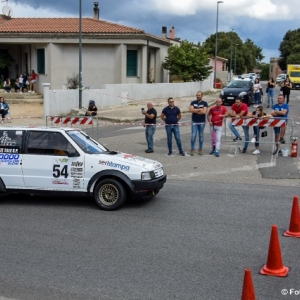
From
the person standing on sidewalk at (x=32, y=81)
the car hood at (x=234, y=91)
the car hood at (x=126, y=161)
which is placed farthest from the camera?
the person standing on sidewalk at (x=32, y=81)

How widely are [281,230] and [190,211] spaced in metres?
1.80

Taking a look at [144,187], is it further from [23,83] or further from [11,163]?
[23,83]

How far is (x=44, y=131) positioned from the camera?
965 centimetres

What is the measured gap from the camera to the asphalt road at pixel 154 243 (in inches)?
225

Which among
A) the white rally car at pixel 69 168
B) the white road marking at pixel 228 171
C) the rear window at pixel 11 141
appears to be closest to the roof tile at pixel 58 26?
the white road marking at pixel 228 171

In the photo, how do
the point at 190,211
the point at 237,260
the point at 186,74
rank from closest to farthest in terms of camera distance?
the point at 237,260, the point at 190,211, the point at 186,74

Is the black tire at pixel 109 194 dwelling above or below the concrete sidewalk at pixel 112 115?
below

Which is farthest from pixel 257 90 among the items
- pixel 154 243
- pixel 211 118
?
pixel 154 243

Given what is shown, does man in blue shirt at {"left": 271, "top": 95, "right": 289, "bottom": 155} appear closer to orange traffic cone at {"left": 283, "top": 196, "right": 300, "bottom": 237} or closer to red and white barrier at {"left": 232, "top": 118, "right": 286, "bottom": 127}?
red and white barrier at {"left": 232, "top": 118, "right": 286, "bottom": 127}

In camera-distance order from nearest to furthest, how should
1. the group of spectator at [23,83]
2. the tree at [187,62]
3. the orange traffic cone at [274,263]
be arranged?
the orange traffic cone at [274,263] < the group of spectator at [23,83] < the tree at [187,62]

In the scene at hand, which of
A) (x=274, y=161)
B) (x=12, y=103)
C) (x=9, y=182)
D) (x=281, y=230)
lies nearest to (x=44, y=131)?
(x=9, y=182)

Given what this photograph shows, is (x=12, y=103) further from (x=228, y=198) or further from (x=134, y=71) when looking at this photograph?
(x=228, y=198)

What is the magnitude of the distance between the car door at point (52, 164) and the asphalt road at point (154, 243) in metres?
0.47

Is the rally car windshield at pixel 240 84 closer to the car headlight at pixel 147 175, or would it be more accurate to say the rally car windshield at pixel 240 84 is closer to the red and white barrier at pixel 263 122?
the red and white barrier at pixel 263 122
